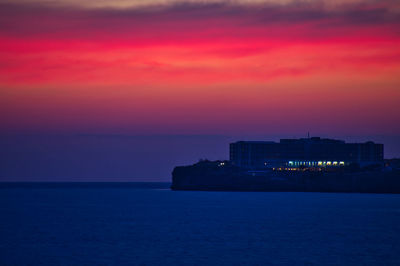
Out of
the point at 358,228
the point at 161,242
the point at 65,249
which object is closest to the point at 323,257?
the point at 161,242

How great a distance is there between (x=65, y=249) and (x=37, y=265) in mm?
9228

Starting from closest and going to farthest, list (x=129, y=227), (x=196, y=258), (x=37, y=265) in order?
(x=37, y=265), (x=196, y=258), (x=129, y=227)

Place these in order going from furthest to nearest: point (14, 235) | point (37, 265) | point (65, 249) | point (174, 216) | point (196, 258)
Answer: point (174, 216)
point (14, 235)
point (65, 249)
point (196, 258)
point (37, 265)

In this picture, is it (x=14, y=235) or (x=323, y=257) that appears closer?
(x=323, y=257)

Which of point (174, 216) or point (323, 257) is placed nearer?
point (323, 257)

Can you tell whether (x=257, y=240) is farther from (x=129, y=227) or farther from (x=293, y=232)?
(x=129, y=227)

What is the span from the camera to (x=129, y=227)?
8144 centimetres

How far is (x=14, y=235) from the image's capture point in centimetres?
7150

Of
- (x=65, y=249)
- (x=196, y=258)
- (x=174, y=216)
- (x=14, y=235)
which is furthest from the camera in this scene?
(x=174, y=216)

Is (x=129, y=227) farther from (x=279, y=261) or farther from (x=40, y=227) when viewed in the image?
(x=279, y=261)

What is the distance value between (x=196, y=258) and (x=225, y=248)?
6.30 meters

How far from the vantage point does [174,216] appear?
10206 cm

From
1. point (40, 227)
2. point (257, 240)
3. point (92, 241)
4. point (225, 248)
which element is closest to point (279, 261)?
point (225, 248)

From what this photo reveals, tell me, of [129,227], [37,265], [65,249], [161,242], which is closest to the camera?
[37,265]
